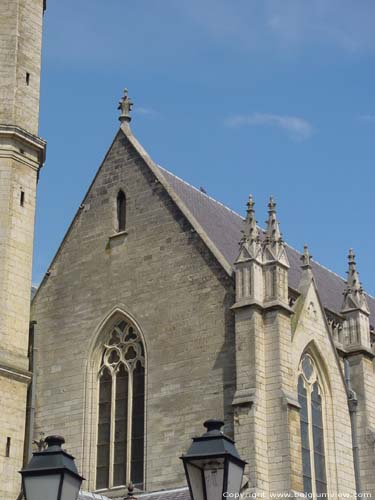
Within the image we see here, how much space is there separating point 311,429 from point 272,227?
5.21m

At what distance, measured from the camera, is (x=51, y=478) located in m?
7.56

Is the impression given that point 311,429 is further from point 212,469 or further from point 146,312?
point 212,469

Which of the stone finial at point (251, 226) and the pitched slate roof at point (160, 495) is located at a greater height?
the stone finial at point (251, 226)

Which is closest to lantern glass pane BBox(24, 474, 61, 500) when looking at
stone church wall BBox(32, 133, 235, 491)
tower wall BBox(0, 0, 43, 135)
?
stone church wall BBox(32, 133, 235, 491)

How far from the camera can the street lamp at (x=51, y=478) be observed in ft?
24.5

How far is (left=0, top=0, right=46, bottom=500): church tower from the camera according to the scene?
24.1 m

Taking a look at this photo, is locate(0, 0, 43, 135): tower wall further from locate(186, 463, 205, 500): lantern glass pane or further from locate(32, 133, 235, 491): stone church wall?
locate(186, 463, 205, 500): lantern glass pane

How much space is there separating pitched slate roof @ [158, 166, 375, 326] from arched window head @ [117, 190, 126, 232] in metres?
1.53

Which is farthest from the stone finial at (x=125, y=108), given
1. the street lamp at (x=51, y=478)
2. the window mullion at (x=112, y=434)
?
the street lamp at (x=51, y=478)

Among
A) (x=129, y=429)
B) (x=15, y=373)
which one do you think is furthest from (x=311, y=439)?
(x=15, y=373)

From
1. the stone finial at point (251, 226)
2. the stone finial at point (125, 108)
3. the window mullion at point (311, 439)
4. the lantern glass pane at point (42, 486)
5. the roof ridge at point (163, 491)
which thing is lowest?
the lantern glass pane at point (42, 486)

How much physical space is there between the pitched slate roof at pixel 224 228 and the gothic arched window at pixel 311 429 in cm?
313

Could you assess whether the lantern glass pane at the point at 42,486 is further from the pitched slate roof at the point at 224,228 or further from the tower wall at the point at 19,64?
the tower wall at the point at 19,64

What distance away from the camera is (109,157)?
2864 cm
